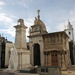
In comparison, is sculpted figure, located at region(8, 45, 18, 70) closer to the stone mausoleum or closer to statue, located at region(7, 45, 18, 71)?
statue, located at region(7, 45, 18, 71)

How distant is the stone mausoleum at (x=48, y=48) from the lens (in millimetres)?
15156

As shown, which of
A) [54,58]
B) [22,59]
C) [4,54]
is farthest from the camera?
[4,54]

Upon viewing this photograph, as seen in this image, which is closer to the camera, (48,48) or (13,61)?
(13,61)

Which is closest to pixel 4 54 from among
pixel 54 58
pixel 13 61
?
pixel 13 61

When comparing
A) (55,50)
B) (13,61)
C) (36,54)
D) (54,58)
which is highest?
(55,50)

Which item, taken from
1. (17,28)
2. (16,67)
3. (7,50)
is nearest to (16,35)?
(17,28)

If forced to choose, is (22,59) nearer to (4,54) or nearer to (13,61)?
(13,61)

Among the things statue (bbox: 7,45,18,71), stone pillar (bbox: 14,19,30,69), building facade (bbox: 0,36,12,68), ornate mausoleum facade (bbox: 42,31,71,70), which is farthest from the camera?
building facade (bbox: 0,36,12,68)

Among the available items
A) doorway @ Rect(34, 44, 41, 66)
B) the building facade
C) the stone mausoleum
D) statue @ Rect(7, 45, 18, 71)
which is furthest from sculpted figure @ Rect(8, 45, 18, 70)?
doorway @ Rect(34, 44, 41, 66)

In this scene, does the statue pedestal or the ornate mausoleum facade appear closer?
the statue pedestal

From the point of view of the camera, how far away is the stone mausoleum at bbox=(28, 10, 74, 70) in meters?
15.2

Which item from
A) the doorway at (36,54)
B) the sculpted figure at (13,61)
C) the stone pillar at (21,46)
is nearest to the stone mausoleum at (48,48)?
the doorway at (36,54)

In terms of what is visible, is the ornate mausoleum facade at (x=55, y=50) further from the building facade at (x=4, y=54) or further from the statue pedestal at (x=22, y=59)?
the building facade at (x=4, y=54)

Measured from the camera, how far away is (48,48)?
53.2 ft
